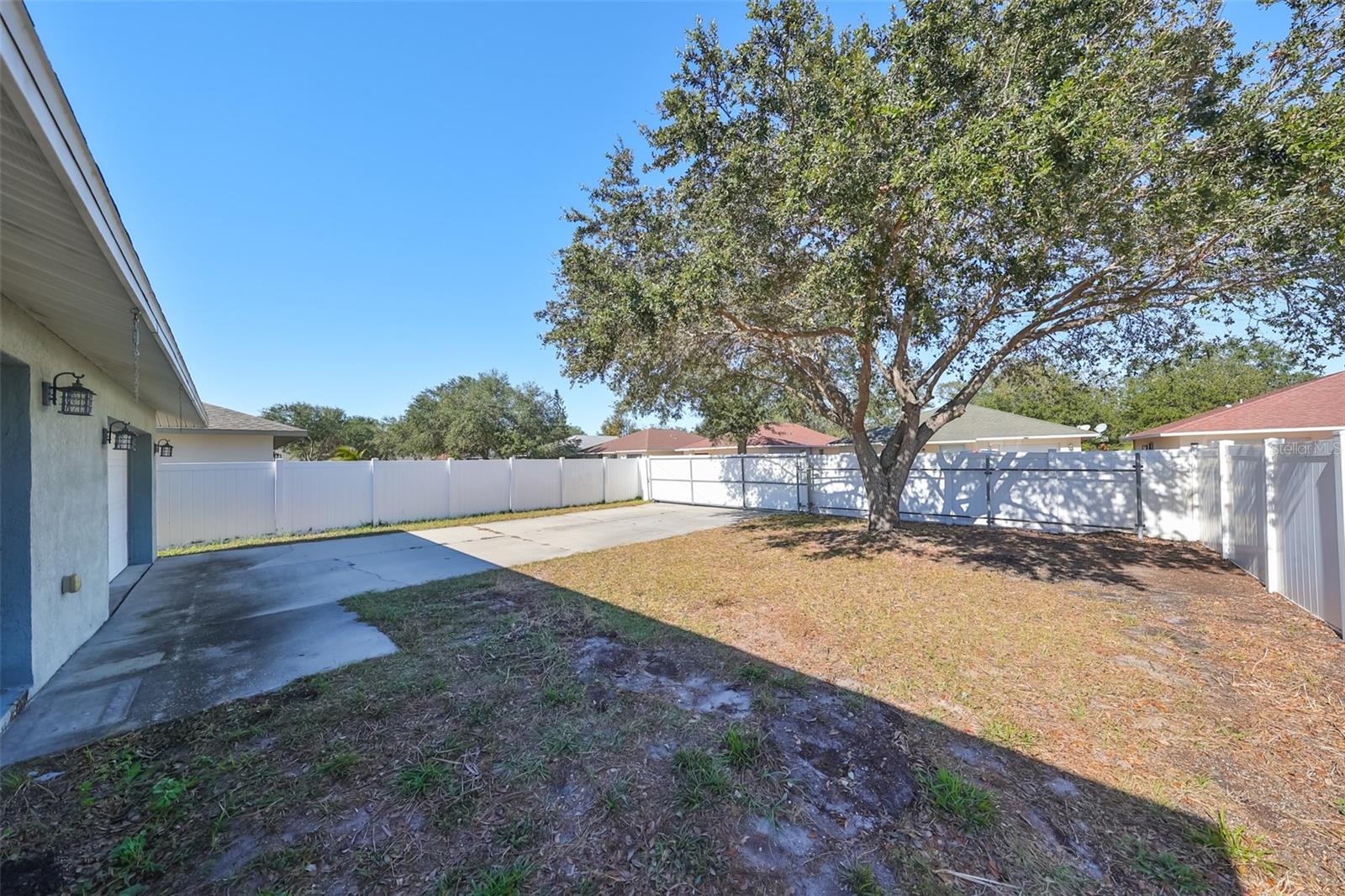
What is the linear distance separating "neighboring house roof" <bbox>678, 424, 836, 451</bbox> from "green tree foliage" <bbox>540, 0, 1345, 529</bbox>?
56.2ft

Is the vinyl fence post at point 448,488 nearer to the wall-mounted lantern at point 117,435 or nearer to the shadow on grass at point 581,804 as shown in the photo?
the wall-mounted lantern at point 117,435

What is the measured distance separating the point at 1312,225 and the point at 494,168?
1060 centimetres

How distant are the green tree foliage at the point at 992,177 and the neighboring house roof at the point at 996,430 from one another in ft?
34.5

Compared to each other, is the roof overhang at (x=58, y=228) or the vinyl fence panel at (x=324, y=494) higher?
the roof overhang at (x=58, y=228)

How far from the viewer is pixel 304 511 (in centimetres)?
1109

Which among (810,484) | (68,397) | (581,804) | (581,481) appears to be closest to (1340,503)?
(581,804)

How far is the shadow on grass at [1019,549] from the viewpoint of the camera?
21.2 ft

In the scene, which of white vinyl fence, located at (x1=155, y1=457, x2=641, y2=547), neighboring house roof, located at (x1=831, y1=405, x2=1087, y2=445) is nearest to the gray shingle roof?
white vinyl fence, located at (x1=155, y1=457, x2=641, y2=547)

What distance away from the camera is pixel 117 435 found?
5758 mm

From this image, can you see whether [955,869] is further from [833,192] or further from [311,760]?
[833,192]

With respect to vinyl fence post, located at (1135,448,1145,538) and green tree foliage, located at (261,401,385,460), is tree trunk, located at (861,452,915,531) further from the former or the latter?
green tree foliage, located at (261,401,385,460)

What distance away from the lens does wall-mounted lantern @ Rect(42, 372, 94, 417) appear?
361 cm

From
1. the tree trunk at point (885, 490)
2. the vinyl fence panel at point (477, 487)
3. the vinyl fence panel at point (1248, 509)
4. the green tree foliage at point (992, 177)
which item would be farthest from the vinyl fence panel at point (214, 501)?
the vinyl fence panel at point (1248, 509)

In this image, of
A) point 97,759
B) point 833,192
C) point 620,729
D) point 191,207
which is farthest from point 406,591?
point 833,192
